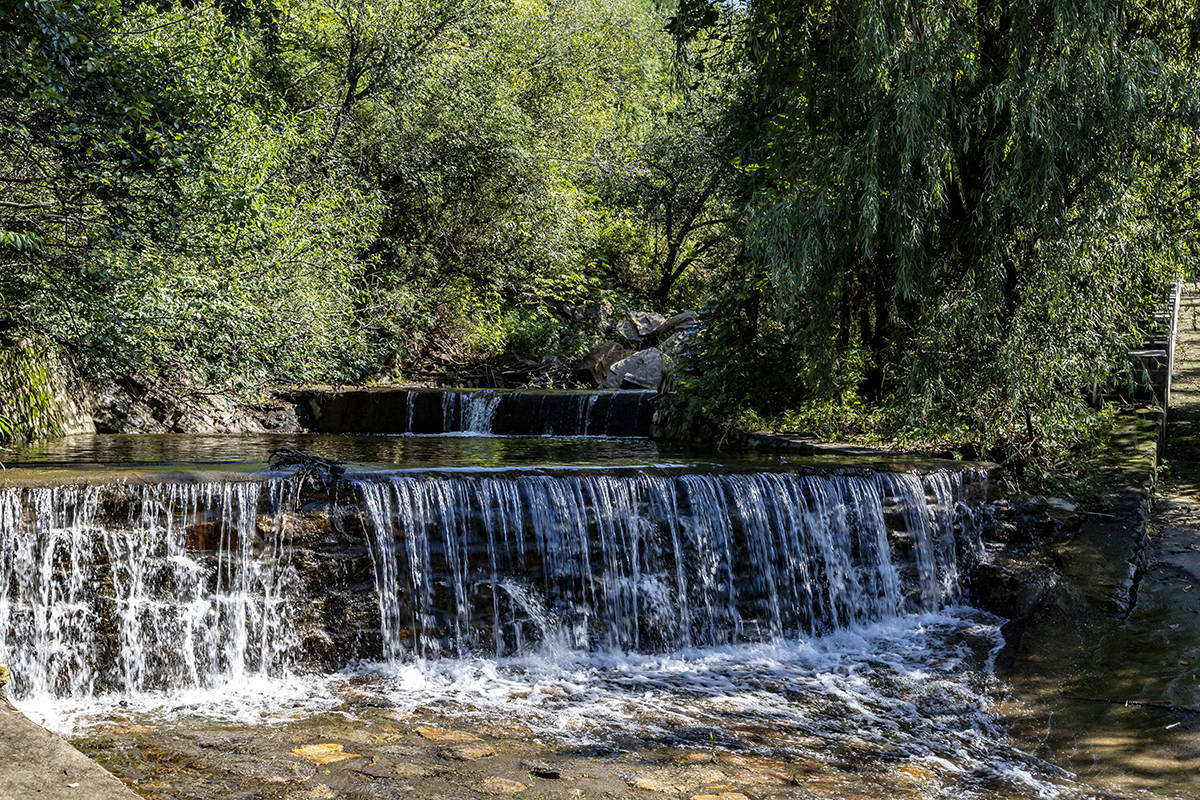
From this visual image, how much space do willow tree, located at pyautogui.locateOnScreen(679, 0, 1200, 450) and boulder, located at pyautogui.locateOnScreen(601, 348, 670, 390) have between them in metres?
6.92

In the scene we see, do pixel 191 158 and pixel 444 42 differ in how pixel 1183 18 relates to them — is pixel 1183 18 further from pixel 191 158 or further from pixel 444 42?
pixel 444 42

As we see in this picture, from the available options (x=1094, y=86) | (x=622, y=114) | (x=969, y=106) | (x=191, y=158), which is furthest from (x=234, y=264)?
(x=622, y=114)

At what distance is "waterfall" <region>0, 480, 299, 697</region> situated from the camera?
5.61m

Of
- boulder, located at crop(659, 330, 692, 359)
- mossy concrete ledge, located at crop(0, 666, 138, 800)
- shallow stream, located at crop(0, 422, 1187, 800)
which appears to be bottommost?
shallow stream, located at crop(0, 422, 1187, 800)

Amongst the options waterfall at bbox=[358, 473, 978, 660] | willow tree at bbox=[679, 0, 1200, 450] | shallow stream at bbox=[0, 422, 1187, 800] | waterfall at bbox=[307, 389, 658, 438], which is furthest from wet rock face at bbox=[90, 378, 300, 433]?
willow tree at bbox=[679, 0, 1200, 450]

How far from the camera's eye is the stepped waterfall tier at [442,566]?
18.9 feet

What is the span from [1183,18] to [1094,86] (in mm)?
1532

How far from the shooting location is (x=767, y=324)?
37.1ft

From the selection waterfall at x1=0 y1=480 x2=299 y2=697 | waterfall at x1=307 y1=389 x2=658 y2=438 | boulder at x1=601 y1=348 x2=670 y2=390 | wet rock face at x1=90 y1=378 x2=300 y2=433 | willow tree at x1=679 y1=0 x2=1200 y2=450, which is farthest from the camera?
boulder at x1=601 y1=348 x2=670 y2=390

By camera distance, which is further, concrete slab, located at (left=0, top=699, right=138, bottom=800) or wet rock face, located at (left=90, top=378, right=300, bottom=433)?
wet rock face, located at (left=90, top=378, right=300, bottom=433)

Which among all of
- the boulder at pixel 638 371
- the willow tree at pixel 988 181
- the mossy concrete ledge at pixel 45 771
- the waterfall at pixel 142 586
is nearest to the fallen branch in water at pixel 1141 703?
the willow tree at pixel 988 181

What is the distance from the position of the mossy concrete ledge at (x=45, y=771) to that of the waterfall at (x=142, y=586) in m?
2.65

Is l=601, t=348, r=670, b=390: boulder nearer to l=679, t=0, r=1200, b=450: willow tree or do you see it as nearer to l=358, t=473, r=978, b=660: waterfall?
l=679, t=0, r=1200, b=450: willow tree

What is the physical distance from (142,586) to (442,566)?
1.92 meters
